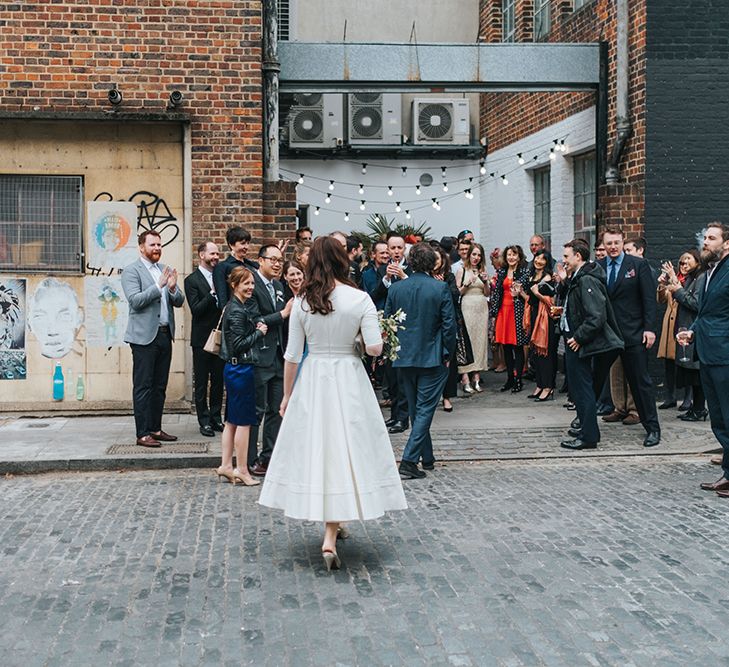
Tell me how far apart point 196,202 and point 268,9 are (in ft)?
7.80

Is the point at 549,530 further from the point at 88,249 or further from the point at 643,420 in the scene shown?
the point at 88,249

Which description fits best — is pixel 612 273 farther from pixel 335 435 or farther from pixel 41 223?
pixel 41 223

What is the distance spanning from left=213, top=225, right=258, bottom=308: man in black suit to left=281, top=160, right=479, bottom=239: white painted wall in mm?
10697

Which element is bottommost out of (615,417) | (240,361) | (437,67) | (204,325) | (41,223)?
(615,417)

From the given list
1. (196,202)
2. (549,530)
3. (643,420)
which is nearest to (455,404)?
(643,420)

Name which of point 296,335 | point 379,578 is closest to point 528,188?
point 296,335

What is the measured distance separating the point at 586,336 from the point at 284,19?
12797 mm

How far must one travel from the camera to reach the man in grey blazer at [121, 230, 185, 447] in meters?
10.2

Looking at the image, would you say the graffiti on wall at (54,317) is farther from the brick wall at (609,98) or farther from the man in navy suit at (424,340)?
the brick wall at (609,98)

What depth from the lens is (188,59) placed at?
12109 millimetres

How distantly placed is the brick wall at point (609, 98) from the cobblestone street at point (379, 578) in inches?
203

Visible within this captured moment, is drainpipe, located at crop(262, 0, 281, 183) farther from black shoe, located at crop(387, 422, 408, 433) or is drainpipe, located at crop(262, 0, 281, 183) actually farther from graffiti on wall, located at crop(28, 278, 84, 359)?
black shoe, located at crop(387, 422, 408, 433)

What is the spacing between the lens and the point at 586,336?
10.1 m

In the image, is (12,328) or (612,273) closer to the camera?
(612,273)
